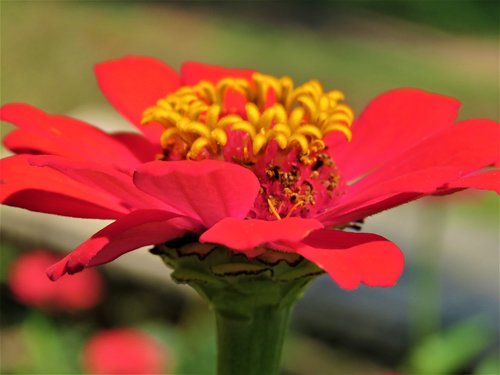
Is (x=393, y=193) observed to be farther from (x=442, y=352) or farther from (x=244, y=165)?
(x=442, y=352)

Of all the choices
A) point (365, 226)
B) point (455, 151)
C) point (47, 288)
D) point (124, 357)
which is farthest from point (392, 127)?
point (365, 226)

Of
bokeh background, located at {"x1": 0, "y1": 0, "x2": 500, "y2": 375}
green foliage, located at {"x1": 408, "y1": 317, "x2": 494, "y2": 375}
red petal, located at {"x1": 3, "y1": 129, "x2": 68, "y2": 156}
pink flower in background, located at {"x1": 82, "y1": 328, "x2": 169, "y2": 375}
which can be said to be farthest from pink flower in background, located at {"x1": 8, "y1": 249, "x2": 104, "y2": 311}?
red petal, located at {"x1": 3, "y1": 129, "x2": 68, "y2": 156}

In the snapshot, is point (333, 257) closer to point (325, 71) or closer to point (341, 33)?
point (325, 71)

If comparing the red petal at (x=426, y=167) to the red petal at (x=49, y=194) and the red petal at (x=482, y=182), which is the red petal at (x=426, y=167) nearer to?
the red petal at (x=482, y=182)

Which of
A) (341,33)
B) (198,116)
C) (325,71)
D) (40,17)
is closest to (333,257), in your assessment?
(198,116)

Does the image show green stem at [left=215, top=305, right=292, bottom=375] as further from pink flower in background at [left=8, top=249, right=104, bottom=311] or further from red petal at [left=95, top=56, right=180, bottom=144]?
pink flower in background at [left=8, top=249, right=104, bottom=311]

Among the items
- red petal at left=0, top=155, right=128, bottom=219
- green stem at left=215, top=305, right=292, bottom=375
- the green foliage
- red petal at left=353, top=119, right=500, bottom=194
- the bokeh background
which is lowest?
the bokeh background
